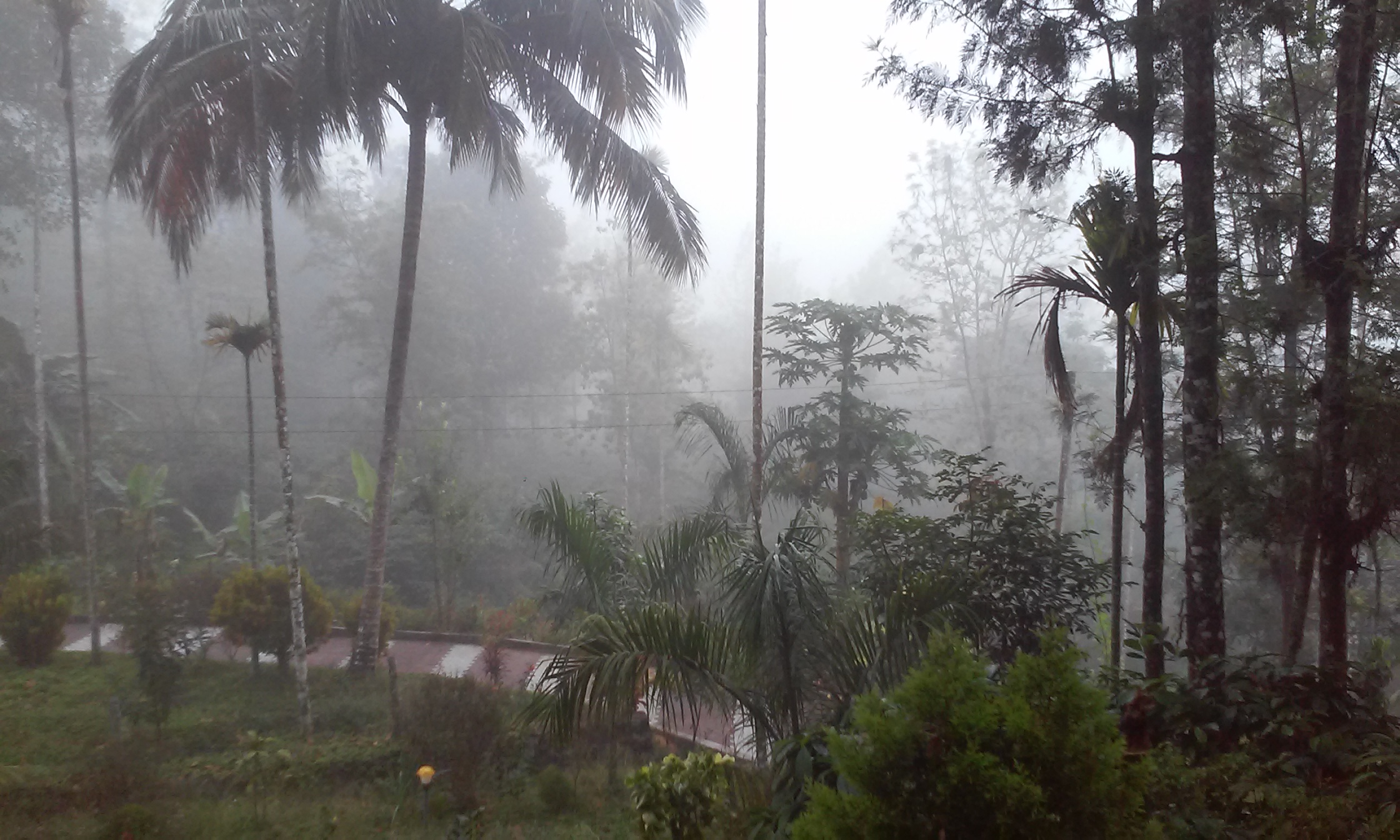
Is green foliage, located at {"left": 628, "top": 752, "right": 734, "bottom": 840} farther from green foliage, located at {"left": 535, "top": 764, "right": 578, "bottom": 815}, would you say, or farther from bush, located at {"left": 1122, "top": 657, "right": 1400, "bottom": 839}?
green foliage, located at {"left": 535, "top": 764, "right": 578, "bottom": 815}

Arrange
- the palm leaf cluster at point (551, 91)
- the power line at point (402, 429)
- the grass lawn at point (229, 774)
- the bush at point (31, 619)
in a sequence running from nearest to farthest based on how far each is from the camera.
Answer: the grass lawn at point (229, 774) < the palm leaf cluster at point (551, 91) < the bush at point (31, 619) < the power line at point (402, 429)

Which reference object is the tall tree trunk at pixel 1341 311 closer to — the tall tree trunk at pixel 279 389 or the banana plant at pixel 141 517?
the tall tree trunk at pixel 279 389

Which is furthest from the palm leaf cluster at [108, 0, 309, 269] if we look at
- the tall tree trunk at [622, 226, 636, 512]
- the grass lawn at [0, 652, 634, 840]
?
the tall tree trunk at [622, 226, 636, 512]

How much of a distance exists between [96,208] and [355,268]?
1117cm

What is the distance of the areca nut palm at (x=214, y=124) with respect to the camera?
861 cm

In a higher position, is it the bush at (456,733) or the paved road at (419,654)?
the bush at (456,733)

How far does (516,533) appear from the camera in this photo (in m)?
21.6

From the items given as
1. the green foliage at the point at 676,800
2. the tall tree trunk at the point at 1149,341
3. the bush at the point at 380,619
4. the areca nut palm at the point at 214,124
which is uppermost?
the areca nut palm at the point at 214,124

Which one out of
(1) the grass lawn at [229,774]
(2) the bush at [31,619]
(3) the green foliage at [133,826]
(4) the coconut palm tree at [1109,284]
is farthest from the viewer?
(2) the bush at [31,619]

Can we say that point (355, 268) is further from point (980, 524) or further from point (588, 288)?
point (980, 524)

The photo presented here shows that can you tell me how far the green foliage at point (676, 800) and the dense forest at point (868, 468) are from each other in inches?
0.9

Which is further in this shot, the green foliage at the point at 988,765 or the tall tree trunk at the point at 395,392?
the tall tree trunk at the point at 395,392

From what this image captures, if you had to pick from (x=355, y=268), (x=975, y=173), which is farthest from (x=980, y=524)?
(x=355, y=268)

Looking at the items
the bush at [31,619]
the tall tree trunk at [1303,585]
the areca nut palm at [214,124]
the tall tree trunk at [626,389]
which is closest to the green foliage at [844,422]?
the tall tree trunk at [1303,585]
